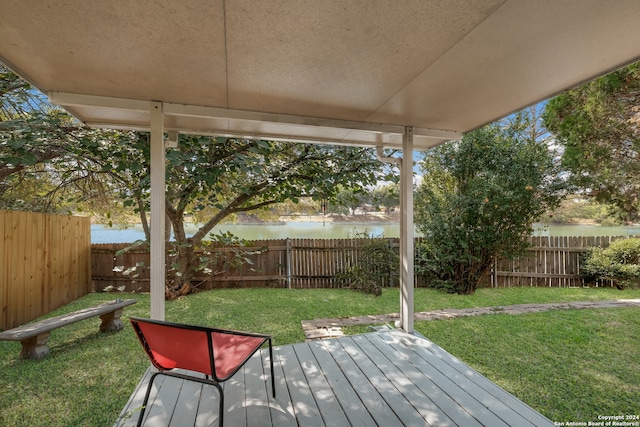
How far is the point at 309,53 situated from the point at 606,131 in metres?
4.69

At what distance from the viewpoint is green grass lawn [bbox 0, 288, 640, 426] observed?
85.3 inches

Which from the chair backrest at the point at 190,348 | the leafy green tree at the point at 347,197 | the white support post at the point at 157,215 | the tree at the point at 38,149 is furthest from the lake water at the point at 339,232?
the chair backrest at the point at 190,348

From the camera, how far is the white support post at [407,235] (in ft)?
9.93

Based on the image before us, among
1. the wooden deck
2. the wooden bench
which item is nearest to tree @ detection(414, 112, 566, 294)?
the wooden deck

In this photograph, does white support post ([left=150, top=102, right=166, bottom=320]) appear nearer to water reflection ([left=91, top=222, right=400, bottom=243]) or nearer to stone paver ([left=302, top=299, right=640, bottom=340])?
stone paver ([left=302, top=299, right=640, bottom=340])

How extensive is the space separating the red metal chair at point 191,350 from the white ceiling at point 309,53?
149 cm

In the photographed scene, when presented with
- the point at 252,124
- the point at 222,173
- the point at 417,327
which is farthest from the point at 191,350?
the point at 417,327

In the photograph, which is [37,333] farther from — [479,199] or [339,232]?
[479,199]

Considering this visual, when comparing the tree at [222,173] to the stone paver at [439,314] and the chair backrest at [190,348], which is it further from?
the chair backrest at [190,348]

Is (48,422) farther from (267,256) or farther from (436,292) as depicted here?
(436,292)

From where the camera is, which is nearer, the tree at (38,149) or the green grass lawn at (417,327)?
the green grass lawn at (417,327)

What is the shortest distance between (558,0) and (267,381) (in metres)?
2.80

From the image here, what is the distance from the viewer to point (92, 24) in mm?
1367

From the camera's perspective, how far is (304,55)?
1644mm
